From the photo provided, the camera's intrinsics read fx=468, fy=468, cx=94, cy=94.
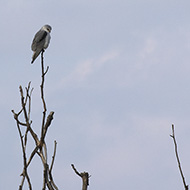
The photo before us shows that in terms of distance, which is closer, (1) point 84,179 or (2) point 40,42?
(1) point 84,179

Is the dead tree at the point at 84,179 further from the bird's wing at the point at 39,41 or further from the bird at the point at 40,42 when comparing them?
the bird's wing at the point at 39,41

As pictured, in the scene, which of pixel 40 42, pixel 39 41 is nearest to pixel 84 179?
pixel 40 42

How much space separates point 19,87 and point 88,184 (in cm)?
137

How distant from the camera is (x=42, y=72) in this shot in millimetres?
5496

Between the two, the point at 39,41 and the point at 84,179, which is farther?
the point at 39,41

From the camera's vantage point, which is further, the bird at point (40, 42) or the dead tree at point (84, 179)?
the bird at point (40, 42)

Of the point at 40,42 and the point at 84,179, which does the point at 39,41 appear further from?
the point at 84,179

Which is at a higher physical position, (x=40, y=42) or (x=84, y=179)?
(x=40, y=42)

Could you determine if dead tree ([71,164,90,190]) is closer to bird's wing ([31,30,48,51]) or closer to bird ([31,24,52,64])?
bird ([31,24,52,64])

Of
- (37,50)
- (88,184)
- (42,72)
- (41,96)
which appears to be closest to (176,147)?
(88,184)

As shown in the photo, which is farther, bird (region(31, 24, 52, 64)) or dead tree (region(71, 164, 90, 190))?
bird (region(31, 24, 52, 64))

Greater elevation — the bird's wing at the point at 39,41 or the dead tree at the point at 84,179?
the bird's wing at the point at 39,41

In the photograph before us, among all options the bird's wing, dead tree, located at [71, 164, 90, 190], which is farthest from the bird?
dead tree, located at [71, 164, 90, 190]

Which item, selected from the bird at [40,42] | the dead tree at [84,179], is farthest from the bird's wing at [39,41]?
the dead tree at [84,179]
